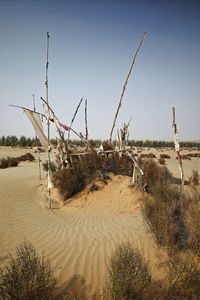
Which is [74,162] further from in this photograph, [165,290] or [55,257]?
[165,290]

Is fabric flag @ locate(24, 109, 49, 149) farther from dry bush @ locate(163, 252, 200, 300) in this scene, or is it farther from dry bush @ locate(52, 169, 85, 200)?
dry bush @ locate(163, 252, 200, 300)

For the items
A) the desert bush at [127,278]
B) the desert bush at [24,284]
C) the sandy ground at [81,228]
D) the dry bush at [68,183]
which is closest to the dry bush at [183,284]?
the desert bush at [127,278]

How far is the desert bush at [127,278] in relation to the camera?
2166 millimetres

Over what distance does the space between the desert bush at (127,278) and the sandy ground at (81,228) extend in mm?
773

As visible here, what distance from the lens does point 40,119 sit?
7.37m

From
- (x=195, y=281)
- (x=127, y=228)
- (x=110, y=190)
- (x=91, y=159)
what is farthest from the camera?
(x=91, y=159)

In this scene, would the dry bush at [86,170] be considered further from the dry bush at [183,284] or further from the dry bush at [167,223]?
the dry bush at [183,284]

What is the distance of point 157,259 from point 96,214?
3.27m

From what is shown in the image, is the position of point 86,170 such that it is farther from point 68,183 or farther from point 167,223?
point 167,223

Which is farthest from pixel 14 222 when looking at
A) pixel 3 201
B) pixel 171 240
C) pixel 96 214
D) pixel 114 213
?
pixel 171 240

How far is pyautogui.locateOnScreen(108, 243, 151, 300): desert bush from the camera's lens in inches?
85.3

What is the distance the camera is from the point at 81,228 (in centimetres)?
532

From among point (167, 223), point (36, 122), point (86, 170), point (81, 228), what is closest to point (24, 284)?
point (167, 223)

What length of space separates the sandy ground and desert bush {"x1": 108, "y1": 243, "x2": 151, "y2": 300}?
773mm
